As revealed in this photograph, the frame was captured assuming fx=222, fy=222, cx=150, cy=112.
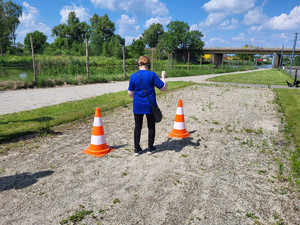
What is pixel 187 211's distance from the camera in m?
2.51

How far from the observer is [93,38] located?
76375 millimetres

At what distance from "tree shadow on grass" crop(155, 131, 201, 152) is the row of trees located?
165 ft

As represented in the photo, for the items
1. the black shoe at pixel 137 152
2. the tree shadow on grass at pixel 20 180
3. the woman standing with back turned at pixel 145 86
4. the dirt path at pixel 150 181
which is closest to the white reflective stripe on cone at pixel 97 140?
the dirt path at pixel 150 181

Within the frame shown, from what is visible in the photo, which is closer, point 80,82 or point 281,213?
point 281,213

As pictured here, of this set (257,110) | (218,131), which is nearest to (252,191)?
(218,131)

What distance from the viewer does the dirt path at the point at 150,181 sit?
2453 millimetres

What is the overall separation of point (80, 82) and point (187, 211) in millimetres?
12767

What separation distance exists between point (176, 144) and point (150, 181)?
1.59 m

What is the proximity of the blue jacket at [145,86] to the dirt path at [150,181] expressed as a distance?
0.89 metres

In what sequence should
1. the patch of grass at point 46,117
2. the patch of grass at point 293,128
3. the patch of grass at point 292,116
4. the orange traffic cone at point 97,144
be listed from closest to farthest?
the patch of grass at point 293,128, the orange traffic cone at point 97,144, the patch of grass at point 46,117, the patch of grass at point 292,116

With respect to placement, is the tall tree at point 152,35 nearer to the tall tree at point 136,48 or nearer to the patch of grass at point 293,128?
the tall tree at point 136,48

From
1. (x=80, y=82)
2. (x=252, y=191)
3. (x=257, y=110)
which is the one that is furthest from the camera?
(x=80, y=82)

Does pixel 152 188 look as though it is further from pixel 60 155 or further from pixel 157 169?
pixel 60 155

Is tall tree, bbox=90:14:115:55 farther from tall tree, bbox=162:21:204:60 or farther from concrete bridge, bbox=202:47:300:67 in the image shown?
concrete bridge, bbox=202:47:300:67
